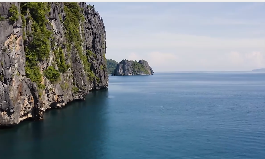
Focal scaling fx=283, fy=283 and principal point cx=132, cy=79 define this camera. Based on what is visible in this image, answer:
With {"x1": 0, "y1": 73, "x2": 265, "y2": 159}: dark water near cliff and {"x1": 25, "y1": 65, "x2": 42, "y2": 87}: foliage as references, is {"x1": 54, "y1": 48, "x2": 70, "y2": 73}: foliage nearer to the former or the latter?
{"x1": 0, "y1": 73, "x2": 265, "y2": 159}: dark water near cliff

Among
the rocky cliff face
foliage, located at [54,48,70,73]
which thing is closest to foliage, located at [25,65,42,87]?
the rocky cliff face

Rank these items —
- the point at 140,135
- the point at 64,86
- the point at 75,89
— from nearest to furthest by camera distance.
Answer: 1. the point at 140,135
2. the point at 64,86
3. the point at 75,89

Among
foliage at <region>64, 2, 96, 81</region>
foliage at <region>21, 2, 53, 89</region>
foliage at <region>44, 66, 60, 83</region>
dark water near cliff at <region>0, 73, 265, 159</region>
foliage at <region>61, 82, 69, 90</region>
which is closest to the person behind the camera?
dark water near cliff at <region>0, 73, 265, 159</region>

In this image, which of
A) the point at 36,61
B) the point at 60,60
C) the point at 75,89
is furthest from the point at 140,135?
the point at 75,89

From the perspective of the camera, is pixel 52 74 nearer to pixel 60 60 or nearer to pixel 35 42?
pixel 60 60

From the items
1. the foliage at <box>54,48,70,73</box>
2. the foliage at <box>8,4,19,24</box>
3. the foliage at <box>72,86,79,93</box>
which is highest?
the foliage at <box>8,4,19,24</box>

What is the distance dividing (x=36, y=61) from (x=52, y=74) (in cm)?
661

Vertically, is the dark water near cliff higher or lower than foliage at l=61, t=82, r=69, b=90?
lower

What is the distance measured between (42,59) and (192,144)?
102 ft

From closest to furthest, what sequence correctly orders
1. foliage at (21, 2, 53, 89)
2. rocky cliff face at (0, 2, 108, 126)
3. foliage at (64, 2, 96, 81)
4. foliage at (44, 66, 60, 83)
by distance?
rocky cliff face at (0, 2, 108, 126) → foliage at (21, 2, 53, 89) → foliage at (44, 66, 60, 83) → foliage at (64, 2, 96, 81)

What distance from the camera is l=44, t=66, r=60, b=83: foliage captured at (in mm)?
55344

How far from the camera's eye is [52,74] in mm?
56594

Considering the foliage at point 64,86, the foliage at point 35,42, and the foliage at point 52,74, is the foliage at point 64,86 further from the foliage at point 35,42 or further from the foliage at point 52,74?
the foliage at point 35,42

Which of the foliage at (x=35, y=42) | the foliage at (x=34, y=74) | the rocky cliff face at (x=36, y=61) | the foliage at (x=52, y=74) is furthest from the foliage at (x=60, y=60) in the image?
the foliage at (x=34, y=74)
